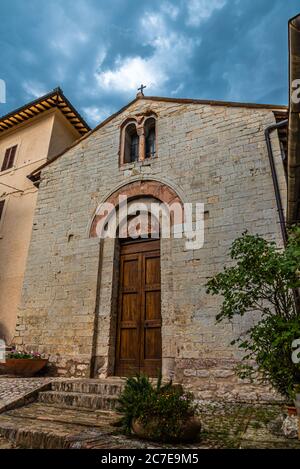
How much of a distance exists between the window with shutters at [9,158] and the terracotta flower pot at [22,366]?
322 inches

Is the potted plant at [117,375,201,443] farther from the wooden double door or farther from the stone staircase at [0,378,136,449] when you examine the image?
the wooden double door

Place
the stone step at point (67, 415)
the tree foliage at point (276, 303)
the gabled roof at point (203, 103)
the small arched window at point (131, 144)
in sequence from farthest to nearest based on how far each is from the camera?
the small arched window at point (131, 144) < the gabled roof at point (203, 103) < the stone step at point (67, 415) < the tree foliage at point (276, 303)

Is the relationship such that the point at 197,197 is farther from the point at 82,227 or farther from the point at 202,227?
the point at 82,227

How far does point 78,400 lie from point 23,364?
2347mm

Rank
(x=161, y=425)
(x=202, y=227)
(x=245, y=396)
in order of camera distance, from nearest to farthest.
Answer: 1. (x=161, y=425)
2. (x=245, y=396)
3. (x=202, y=227)

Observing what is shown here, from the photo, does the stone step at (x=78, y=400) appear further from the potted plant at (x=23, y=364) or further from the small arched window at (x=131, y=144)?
the small arched window at (x=131, y=144)

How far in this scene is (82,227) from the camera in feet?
25.6

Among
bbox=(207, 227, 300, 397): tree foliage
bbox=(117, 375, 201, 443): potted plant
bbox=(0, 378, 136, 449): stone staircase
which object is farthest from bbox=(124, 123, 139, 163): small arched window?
bbox=(117, 375, 201, 443): potted plant

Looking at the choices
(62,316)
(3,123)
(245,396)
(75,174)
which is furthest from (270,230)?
(3,123)

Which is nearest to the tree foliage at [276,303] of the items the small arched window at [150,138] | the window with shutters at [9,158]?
the small arched window at [150,138]

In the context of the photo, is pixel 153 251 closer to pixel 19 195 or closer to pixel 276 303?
pixel 276 303

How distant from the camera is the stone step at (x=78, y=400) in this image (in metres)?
4.35

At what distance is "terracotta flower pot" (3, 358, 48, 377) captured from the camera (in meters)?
6.29
